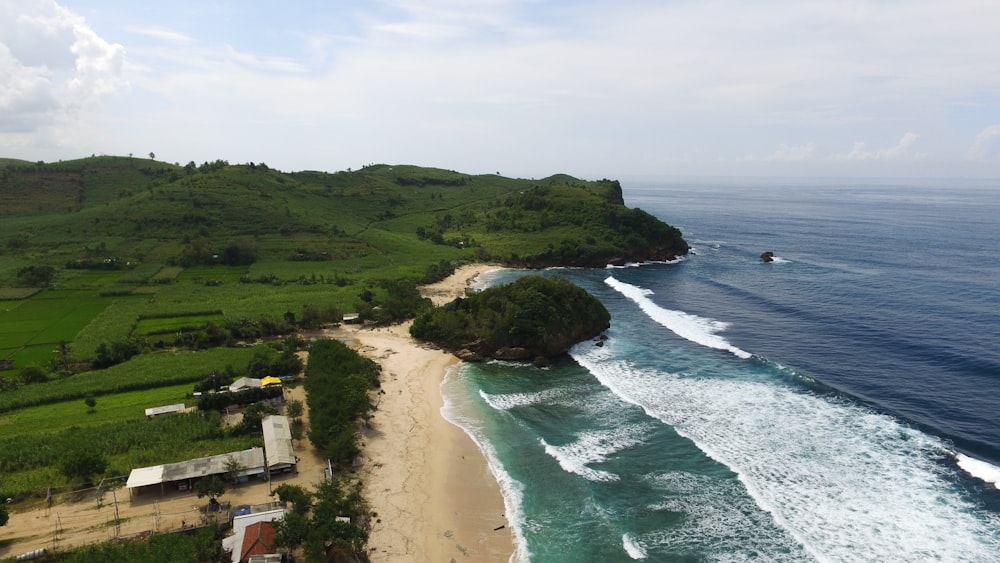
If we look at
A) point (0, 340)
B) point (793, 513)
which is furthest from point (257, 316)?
point (793, 513)

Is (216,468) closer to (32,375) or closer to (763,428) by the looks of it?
(32,375)

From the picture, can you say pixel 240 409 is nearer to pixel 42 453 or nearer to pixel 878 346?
pixel 42 453

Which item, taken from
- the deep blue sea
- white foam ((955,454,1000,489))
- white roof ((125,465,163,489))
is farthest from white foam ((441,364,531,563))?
white foam ((955,454,1000,489))

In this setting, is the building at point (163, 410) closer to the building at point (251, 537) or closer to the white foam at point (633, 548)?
the building at point (251, 537)

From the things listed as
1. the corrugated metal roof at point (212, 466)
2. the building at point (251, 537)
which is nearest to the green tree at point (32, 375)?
the corrugated metal roof at point (212, 466)

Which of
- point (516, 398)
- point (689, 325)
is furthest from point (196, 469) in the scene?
point (689, 325)

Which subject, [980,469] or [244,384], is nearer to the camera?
[980,469]
